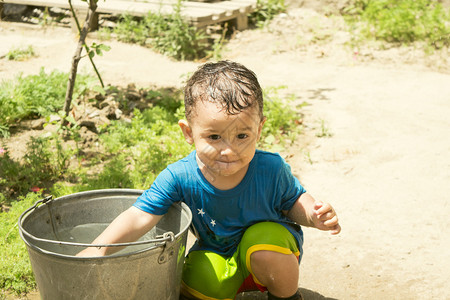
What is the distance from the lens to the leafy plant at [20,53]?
19.7ft

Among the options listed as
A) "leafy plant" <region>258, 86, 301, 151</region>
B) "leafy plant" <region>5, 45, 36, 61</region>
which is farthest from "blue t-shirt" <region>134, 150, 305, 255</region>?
"leafy plant" <region>5, 45, 36, 61</region>

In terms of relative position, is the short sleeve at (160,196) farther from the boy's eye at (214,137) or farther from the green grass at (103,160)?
the green grass at (103,160)

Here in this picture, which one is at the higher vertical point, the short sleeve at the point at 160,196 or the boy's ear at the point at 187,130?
the boy's ear at the point at 187,130

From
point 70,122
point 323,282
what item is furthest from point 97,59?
point 323,282

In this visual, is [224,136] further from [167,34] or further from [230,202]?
[167,34]

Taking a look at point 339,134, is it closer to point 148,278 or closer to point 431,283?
point 431,283

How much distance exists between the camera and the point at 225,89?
2.15 m

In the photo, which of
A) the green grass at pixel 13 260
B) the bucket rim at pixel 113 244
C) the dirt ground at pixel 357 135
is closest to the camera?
the bucket rim at pixel 113 244

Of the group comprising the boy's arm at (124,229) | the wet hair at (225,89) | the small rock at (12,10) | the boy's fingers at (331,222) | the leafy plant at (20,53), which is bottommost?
the leafy plant at (20,53)

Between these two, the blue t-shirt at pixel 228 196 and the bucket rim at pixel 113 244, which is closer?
the bucket rim at pixel 113 244

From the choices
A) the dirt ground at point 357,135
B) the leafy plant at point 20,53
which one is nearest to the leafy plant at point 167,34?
the dirt ground at point 357,135

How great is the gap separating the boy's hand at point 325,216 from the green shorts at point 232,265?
0.15 metres

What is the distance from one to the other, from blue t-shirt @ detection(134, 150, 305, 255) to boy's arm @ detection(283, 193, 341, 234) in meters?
0.03

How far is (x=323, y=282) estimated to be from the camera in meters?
2.80
